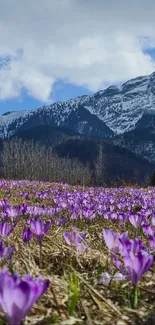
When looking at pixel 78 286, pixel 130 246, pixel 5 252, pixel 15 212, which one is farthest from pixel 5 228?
pixel 15 212

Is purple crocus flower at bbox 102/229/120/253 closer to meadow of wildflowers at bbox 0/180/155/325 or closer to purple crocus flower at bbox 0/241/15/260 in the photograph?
meadow of wildflowers at bbox 0/180/155/325

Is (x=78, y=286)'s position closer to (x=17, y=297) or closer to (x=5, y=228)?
(x=17, y=297)

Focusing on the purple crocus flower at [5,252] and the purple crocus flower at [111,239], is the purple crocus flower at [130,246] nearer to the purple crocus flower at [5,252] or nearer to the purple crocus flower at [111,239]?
the purple crocus flower at [111,239]

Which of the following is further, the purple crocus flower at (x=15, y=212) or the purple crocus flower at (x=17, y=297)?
the purple crocus flower at (x=15, y=212)

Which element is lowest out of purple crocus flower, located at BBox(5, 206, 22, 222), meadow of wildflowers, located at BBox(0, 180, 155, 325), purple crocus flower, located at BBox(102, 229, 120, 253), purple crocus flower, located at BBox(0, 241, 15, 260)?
meadow of wildflowers, located at BBox(0, 180, 155, 325)

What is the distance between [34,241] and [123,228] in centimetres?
140

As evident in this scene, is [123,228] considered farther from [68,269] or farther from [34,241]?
[68,269]

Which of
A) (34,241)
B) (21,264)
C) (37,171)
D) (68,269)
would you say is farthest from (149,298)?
(37,171)

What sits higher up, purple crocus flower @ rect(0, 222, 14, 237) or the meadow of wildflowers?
purple crocus flower @ rect(0, 222, 14, 237)

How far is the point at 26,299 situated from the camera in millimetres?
987

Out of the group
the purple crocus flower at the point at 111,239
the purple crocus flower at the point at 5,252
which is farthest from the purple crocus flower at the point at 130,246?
the purple crocus flower at the point at 5,252

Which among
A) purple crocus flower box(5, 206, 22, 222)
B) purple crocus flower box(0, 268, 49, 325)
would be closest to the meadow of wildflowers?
purple crocus flower box(0, 268, 49, 325)

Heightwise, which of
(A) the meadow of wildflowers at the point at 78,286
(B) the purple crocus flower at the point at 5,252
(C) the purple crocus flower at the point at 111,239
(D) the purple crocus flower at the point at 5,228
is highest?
(D) the purple crocus flower at the point at 5,228

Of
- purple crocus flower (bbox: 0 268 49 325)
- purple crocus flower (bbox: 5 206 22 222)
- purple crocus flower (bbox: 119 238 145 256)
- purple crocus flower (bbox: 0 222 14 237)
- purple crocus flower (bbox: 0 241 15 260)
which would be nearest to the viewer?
purple crocus flower (bbox: 0 268 49 325)
